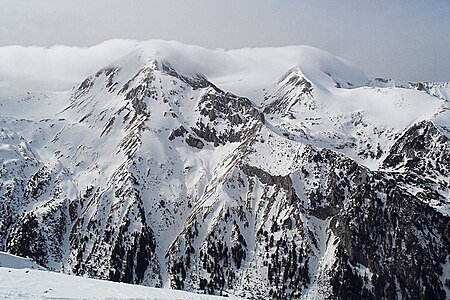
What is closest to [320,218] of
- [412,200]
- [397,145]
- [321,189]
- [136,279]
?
[321,189]

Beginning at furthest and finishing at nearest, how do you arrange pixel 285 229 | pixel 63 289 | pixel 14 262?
pixel 285 229 < pixel 14 262 < pixel 63 289

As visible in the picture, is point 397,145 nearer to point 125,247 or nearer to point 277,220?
point 277,220

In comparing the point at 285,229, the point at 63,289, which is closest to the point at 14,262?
the point at 63,289

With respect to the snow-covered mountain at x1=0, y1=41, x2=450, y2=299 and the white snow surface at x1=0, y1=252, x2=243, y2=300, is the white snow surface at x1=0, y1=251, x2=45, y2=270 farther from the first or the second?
the snow-covered mountain at x1=0, y1=41, x2=450, y2=299

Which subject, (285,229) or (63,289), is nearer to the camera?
(63,289)

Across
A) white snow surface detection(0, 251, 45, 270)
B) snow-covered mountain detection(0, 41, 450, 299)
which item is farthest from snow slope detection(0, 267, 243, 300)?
snow-covered mountain detection(0, 41, 450, 299)

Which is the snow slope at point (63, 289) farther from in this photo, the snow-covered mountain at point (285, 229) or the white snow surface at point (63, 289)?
the snow-covered mountain at point (285, 229)

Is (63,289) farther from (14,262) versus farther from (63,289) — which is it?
(14,262)

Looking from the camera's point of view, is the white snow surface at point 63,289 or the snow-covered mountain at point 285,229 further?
the snow-covered mountain at point 285,229

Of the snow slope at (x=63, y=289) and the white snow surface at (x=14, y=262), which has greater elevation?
the snow slope at (x=63, y=289)

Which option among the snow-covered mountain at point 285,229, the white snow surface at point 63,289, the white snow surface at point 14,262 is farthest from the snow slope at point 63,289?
the snow-covered mountain at point 285,229

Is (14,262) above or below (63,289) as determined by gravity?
below

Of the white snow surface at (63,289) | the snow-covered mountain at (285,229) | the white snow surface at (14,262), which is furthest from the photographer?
the snow-covered mountain at (285,229)
